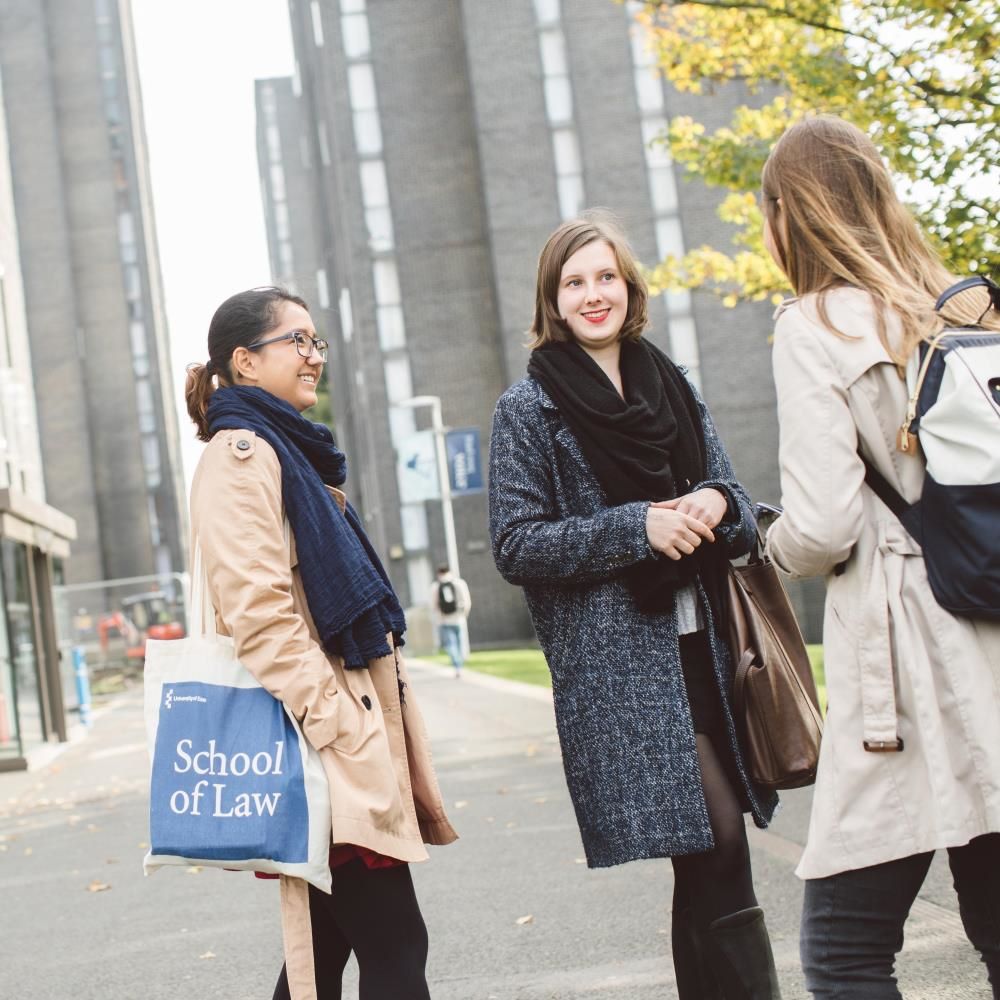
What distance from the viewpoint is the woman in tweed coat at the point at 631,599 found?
3346mm

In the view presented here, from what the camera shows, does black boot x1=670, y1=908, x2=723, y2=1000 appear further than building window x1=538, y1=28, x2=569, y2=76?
No

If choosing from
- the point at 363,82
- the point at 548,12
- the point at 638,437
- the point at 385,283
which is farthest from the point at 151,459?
the point at 638,437

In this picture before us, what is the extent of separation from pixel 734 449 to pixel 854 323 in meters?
42.9

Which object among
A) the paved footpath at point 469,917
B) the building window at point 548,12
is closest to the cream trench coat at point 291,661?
the paved footpath at point 469,917

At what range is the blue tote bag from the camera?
3.03 meters

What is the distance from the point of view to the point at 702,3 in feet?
37.1

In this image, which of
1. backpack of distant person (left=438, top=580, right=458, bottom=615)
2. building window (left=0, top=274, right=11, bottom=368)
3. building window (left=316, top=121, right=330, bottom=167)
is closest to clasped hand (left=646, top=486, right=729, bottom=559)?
building window (left=0, top=274, right=11, bottom=368)

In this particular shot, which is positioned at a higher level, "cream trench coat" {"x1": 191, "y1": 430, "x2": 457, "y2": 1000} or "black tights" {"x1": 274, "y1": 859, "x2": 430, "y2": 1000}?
"cream trench coat" {"x1": 191, "y1": 430, "x2": 457, "y2": 1000}

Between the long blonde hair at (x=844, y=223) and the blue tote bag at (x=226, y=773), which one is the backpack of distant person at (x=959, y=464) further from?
the blue tote bag at (x=226, y=773)

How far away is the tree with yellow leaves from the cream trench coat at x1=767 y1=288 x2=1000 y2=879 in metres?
8.14

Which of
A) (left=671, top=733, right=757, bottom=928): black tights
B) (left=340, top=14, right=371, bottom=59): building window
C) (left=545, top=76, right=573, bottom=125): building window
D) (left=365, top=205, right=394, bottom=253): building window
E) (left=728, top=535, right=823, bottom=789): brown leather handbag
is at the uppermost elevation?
(left=340, top=14, right=371, bottom=59): building window

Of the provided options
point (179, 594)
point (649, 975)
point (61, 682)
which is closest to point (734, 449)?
point (179, 594)

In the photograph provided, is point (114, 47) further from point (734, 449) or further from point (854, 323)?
point (854, 323)

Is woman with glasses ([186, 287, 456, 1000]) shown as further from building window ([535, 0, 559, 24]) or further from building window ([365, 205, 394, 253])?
building window ([365, 205, 394, 253])
